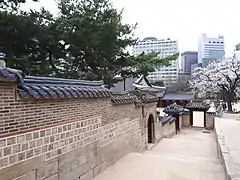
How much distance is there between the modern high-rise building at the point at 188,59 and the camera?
59.7 meters

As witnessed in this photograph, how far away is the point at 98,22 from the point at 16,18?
10.2 ft

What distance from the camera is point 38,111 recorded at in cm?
434

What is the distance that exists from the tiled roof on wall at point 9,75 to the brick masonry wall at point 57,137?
15cm

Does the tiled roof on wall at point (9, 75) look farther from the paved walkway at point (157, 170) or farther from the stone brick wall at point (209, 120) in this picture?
the stone brick wall at point (209, 120)

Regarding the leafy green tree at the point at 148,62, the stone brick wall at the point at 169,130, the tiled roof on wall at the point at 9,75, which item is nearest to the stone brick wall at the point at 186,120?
the stone brick wall at the point at 169,130

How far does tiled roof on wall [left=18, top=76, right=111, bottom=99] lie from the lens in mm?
4097

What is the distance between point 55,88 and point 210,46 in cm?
6330

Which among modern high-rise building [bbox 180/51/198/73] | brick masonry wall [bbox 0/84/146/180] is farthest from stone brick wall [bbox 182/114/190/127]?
modern high-rise building [bbox 180/51/198/73]

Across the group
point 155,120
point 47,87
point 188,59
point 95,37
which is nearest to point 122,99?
point 95,37

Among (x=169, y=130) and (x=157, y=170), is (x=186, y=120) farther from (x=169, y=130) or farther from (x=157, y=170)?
(x=157, y=170)

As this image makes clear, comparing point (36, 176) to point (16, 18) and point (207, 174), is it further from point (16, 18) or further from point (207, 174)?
point (16, 18)

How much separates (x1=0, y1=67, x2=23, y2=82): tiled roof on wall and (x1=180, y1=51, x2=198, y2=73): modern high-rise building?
56.1m

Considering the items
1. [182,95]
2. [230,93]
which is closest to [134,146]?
[230,93]

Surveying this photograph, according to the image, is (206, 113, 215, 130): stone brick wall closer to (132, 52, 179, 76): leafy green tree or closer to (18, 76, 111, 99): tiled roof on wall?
(132, 52, 179, 76): leafy green tree
